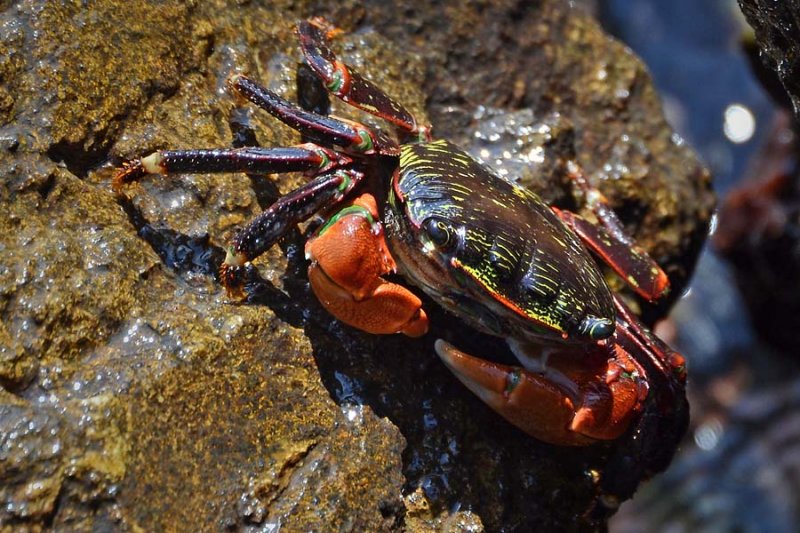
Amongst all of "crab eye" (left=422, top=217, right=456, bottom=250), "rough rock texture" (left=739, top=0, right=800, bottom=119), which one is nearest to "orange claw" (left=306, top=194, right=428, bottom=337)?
"crab eye" (left=422, top=217, right=456, bottom=250)

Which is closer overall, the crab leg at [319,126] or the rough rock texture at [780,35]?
the rough rock texture at [780,35]

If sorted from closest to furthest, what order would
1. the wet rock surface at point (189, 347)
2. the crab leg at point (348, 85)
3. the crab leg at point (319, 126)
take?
the wet rock surface at point (189, 347) < the crab leg at point (319, 126) < the crab leg at point (348, 85)

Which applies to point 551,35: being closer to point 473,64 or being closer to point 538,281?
point 473,64

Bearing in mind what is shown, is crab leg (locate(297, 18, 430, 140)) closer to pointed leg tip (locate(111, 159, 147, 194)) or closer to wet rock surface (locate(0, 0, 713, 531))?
wet rock surface (locate(0, 0, 713, 531))

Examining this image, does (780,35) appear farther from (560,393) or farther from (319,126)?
(319,126)

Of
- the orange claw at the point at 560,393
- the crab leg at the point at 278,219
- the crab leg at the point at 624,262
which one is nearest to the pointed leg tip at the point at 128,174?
the crab leg at the point at 278,219

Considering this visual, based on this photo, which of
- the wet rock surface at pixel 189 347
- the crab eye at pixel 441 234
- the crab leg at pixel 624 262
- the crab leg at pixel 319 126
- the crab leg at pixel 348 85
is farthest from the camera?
the crab leg at pixel 624 262

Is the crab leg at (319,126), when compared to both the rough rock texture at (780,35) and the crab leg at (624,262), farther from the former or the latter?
the rough rock texture at (780,35)
